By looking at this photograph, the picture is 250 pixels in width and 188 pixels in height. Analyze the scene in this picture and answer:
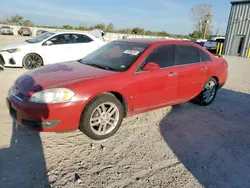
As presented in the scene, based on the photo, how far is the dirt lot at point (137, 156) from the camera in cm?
233

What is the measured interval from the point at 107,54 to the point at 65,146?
6.38 feet

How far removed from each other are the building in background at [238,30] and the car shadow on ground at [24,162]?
792 inches

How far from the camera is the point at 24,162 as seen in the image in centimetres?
251

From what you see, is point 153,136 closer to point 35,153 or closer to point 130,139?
point 130,139

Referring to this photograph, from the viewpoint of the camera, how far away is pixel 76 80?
2928 mm

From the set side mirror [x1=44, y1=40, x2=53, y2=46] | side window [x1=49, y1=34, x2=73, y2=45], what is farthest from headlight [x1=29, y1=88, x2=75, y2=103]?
side window [x1=49, y1=34, x2=73, y2=45]

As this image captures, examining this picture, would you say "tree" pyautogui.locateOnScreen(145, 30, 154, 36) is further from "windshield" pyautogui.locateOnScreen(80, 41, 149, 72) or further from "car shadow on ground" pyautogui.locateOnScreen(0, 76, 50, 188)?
"car shadow on ground" pyautogui.locateOnScreen(0, 76, 50, 188)

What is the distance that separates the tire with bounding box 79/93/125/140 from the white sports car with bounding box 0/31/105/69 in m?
5.32

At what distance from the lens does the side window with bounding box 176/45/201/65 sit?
4.12 meters

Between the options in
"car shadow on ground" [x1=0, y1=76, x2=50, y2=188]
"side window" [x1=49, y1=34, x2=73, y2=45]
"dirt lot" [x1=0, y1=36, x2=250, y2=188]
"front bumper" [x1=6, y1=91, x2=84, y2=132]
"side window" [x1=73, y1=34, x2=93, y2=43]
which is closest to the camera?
"car shadow on ground" [x1=0, y1=76, x2=50, y2=188]

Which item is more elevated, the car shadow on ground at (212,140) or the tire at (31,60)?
the tire at (31,60)

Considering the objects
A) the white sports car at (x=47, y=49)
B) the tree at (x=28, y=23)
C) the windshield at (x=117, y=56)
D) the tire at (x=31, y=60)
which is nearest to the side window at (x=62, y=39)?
the white sports car at (x=47, y=49)

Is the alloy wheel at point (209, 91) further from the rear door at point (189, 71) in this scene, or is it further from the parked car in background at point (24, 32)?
the parked car in background at point (24, 32)

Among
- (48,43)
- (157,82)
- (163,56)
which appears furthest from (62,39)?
(157,82)
